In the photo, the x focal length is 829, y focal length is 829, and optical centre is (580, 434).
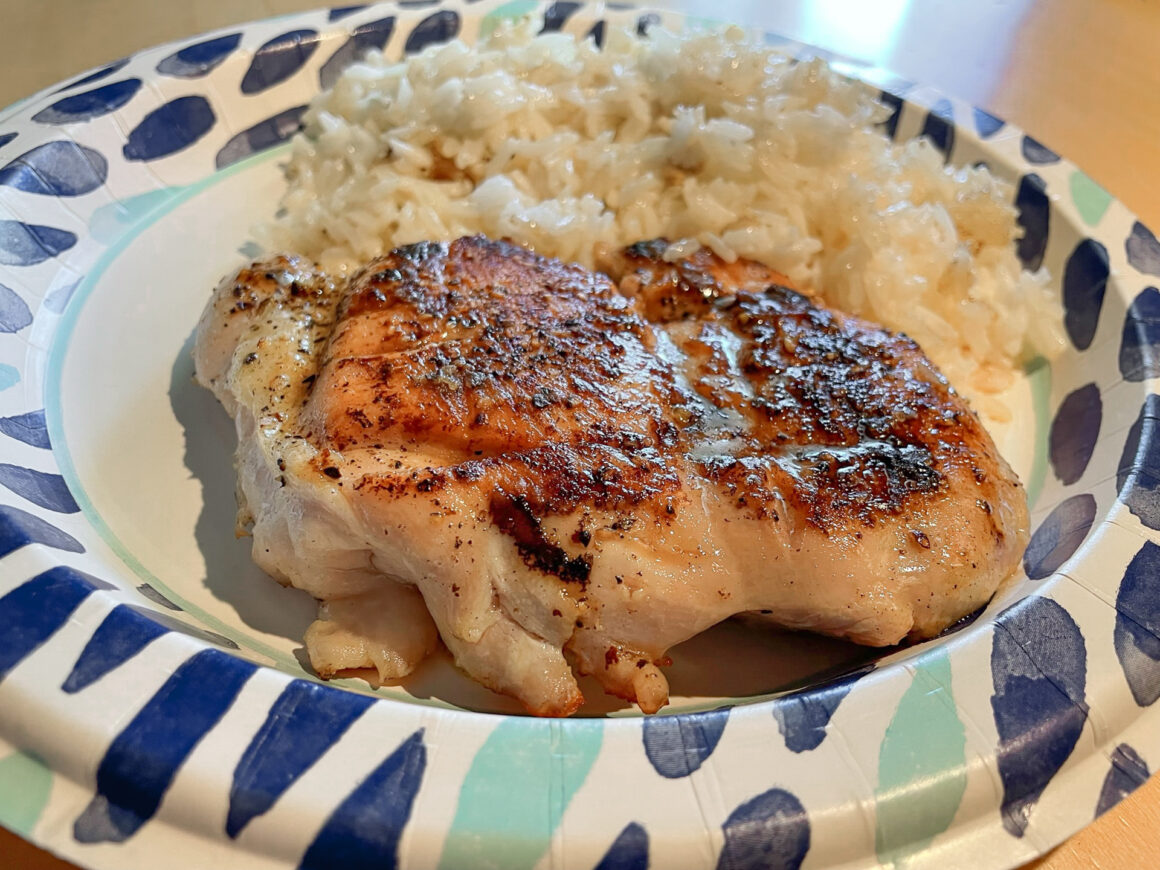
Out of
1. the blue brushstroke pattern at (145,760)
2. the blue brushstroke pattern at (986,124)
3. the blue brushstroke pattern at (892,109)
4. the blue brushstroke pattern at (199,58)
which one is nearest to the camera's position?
the blue brushstroke pattern at (145,760)

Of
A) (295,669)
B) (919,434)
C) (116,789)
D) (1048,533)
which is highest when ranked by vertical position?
(919,434)

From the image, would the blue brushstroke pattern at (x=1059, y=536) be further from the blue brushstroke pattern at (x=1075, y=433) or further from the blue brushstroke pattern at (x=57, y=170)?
the blue brushstroke pattern at (x=57, y=170)

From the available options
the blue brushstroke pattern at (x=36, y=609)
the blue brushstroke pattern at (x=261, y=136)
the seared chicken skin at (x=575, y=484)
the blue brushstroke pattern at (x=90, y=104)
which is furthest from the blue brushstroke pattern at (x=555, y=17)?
the blue brushstroke pattern at (x=36, y=609)

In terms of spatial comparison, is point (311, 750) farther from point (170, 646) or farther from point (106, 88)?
point (106, 88)

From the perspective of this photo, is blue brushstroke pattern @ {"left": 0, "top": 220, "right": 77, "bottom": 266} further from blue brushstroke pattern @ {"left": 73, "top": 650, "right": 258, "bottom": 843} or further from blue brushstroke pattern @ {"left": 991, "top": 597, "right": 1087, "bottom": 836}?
blue brushstroke pattern @ {"left": 991, "top": 597, "right": 1087, "bottom": 836}

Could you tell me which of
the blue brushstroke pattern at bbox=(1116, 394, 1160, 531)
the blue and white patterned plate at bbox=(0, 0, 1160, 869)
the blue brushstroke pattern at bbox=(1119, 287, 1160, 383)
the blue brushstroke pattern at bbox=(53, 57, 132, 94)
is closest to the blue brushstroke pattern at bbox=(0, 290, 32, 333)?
the blue and white patterned plate at bbox=(0, 0, 1160, 869)

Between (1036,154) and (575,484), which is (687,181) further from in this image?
(575,484)

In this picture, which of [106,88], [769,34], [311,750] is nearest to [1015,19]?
[769,34]
